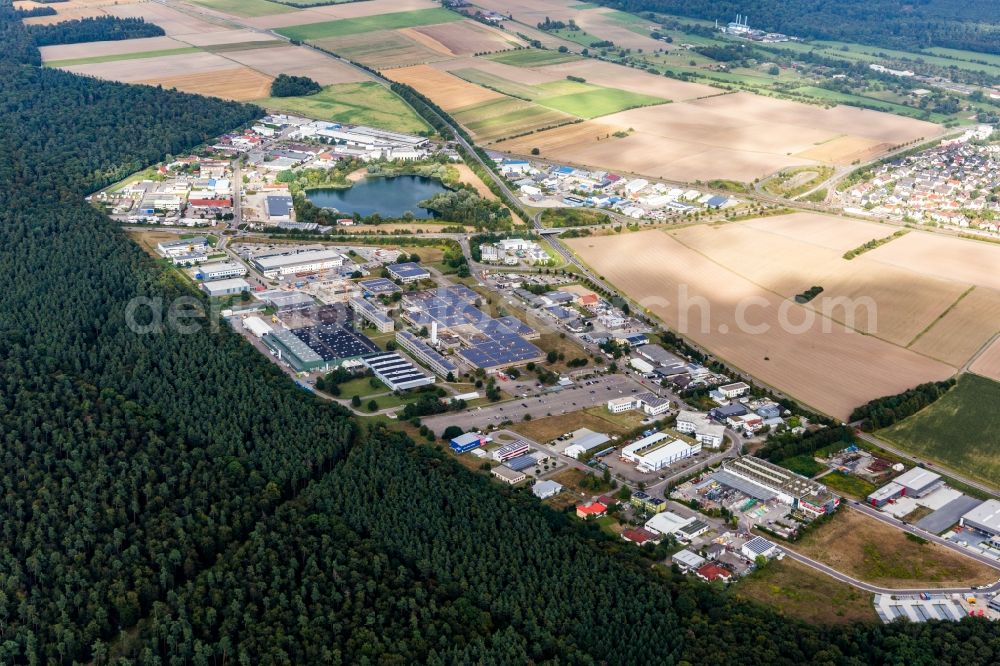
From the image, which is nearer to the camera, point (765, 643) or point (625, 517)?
point (765, 643)

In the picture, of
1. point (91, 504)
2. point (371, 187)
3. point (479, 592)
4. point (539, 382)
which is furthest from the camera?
point (371, 187)

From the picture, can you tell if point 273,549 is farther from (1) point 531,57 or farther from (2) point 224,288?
(1) point 531,57

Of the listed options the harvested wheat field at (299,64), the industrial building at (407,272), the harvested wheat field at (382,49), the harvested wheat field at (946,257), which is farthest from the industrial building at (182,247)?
the harvested wheat field at (382,49)

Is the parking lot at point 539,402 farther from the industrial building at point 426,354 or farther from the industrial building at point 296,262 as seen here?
the industrial building at point 296,262

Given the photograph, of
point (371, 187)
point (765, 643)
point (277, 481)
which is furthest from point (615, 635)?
point (371, 187)

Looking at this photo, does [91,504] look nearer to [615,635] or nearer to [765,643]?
[615,635]

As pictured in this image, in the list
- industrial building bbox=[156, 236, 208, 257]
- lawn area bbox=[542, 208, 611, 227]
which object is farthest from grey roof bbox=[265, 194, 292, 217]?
lawn area bbox=[542, 208, 611, 227]

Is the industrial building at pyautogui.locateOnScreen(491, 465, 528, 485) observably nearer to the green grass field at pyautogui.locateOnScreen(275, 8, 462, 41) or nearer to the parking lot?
the parking lot
